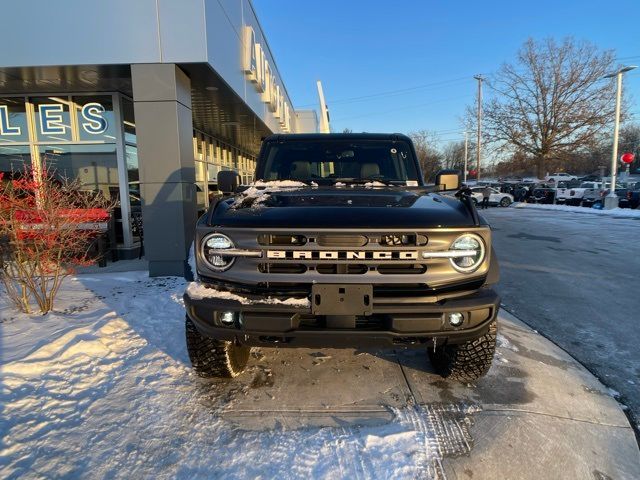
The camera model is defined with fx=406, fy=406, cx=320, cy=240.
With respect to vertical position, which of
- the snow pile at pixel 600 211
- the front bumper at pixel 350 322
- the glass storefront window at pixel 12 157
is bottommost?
the snow pile at pixel 600 211

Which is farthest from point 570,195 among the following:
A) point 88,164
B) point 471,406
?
point 471,406

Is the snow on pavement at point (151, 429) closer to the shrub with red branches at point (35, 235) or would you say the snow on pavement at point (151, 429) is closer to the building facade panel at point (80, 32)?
the shrub with red branches at point (35, 235)

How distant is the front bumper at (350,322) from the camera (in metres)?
2.38

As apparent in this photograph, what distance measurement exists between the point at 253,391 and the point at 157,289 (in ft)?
10.8

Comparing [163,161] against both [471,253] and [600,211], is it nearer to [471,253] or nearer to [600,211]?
[471,253]

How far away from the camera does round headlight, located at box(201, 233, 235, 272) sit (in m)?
2.54

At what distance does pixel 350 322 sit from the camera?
240cm

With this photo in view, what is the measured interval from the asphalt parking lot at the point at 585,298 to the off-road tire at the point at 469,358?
39.6 inches

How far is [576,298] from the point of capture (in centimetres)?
557

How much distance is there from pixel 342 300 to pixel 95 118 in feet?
27.2

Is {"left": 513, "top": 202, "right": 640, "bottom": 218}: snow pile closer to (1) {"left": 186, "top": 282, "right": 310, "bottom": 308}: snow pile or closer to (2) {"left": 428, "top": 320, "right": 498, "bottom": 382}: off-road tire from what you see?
(2) {"left": 428, "top": 320, "right": 498, "bottom": 382}: off-road tire

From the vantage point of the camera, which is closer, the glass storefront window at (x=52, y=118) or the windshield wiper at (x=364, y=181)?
the windshield wiper at (x=364, y=181)

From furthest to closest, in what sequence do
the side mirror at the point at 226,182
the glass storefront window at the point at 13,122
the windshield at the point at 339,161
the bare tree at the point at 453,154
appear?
the bare tree at the point at 453,154 < the glass storefront window at the point at 13,122 < the windshield at the point at 339,161 < the side mirror at the point at 226,182

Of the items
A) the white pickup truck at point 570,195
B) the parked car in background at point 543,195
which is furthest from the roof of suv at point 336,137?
the parked car in background at point 543,195
